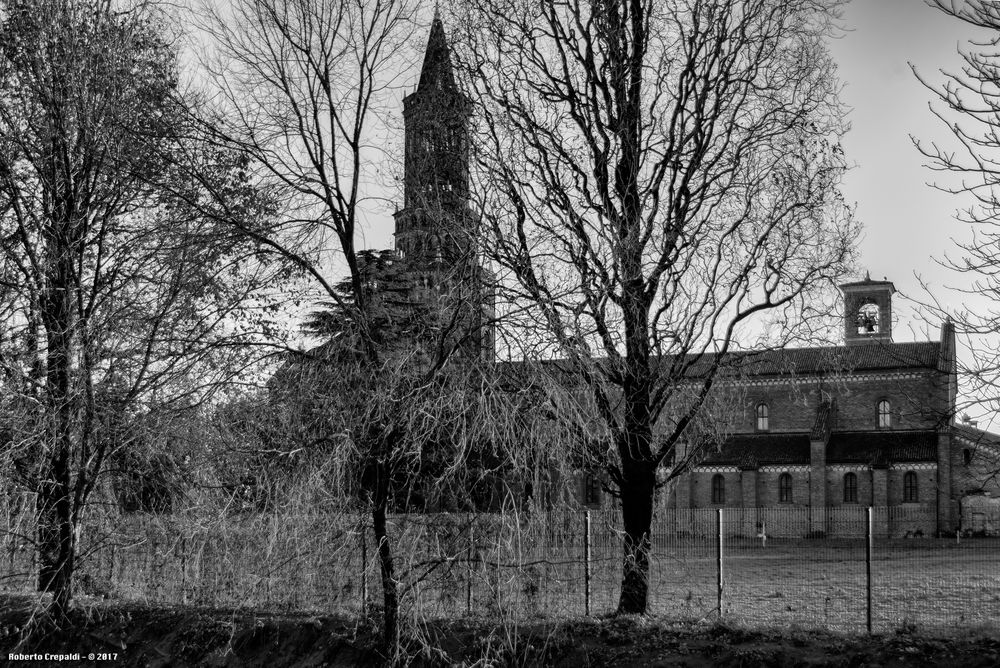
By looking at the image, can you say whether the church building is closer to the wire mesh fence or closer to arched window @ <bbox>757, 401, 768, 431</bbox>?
arched window @ <bbox>757, 401, 768, 431</bbox>

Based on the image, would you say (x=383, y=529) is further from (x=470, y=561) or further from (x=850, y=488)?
(x=850, y=488)

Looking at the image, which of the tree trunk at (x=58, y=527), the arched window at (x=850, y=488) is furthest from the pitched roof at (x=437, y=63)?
the arched window at (x=850, y=488)

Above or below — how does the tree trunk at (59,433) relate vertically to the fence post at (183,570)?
above

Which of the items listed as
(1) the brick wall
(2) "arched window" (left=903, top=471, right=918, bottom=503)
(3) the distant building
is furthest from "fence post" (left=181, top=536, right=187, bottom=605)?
(2) "arched window" (left=903, top=471, right=918, bottom=503)

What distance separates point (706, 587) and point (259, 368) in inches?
599

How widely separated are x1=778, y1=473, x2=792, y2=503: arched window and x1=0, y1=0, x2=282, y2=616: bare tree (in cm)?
4343

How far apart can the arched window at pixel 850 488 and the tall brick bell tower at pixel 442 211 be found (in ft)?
138

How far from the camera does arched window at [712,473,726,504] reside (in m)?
52.7

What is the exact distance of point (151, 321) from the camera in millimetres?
11625

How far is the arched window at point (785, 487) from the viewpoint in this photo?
51.2 metres

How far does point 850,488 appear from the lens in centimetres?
4988

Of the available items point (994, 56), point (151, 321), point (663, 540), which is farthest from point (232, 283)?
point (663, 540)

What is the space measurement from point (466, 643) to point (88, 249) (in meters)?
8.37

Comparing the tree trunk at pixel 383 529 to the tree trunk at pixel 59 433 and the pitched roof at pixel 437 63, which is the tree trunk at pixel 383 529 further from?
the pitched roof at pixel 437 63
